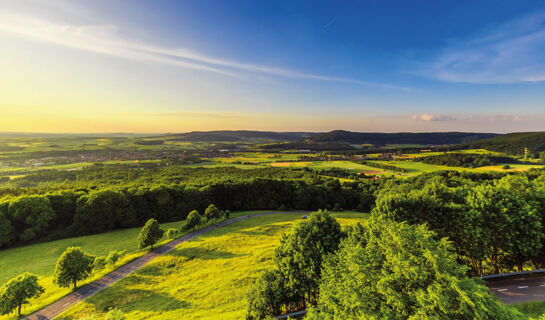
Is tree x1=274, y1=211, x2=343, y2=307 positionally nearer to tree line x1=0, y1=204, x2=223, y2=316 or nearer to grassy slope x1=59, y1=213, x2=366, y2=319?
grassy slope x1=59, y1=213, x2=366, y2=319

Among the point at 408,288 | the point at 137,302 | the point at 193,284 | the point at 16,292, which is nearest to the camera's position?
the point at 408,288

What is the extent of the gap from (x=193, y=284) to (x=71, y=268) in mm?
21579

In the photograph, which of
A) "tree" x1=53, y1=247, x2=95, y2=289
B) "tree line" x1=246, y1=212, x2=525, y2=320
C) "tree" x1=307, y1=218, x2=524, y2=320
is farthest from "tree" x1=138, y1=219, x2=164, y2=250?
"tree" x1=307, y1=218, x2=524, y2=320

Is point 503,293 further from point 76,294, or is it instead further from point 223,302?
point 76,294

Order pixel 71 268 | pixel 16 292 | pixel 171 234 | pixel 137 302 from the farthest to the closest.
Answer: pixel 171 234 < pixel 71 268 < pixel 137 302 < pixel 16 292

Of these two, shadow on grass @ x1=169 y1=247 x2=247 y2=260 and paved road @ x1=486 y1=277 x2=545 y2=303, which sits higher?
paved road @ x1=486 y1=277 x2=545 y2=303

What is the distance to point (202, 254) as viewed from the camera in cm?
4616

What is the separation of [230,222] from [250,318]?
51.5m

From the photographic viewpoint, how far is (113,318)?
14477mm

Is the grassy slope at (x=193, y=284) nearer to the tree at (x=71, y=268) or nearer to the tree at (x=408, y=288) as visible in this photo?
the tree at (x=71, y=268)

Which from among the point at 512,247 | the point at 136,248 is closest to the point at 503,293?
the point at 512,247

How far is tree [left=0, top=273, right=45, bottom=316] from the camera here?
27.9 metres

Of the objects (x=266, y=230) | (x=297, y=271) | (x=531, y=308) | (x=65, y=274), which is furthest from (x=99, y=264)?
(x=531, y=308)

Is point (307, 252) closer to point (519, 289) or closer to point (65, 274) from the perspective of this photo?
point (519, 289)
